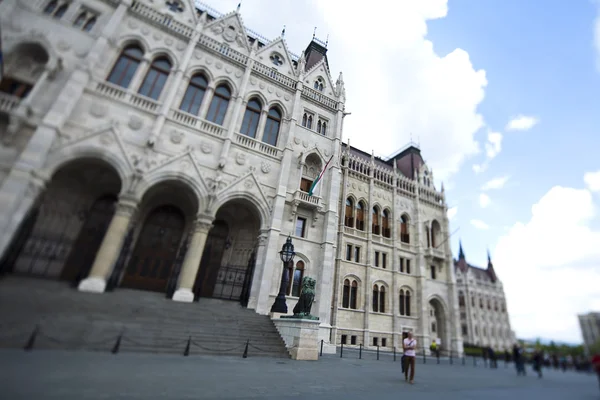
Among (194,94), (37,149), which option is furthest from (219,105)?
(37,149)

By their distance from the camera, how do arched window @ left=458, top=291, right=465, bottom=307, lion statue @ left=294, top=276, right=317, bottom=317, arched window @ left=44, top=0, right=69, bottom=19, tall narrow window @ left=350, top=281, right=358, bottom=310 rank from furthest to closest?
arched window @ left=458, top=291, right=465, bottom=307 → tall narrow window @ left=350, top=281, right=358, bottom=310 → arched window @ left=44, top=0, right=69, bottom=19 → lion statue @ left=294, top=276, right=317, bottom=317

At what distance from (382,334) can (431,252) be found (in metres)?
9.98

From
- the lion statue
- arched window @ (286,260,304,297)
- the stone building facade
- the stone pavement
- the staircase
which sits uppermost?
the stone building facade

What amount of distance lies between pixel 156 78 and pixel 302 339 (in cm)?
1587

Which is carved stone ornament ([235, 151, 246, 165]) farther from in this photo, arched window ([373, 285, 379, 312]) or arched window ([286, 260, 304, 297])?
arched window ([373, 285, 379, 312])

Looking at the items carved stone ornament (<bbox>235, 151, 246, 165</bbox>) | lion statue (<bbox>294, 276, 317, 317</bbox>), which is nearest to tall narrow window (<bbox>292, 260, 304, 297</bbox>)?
lion statue (<bbox>294, 276, 317, 317</bbox>)

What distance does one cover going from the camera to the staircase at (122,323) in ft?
25.0

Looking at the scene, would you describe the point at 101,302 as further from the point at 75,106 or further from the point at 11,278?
the point at 75,106

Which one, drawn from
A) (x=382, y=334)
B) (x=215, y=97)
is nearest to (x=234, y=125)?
(x=215, y=97)

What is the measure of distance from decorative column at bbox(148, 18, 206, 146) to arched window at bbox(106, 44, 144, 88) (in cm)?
204

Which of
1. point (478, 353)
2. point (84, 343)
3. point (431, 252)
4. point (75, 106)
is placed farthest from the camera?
point (478, 353)

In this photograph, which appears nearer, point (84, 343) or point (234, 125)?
point (84, 343)

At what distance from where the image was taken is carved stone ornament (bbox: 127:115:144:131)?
45.1ft

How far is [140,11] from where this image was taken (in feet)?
51.2
